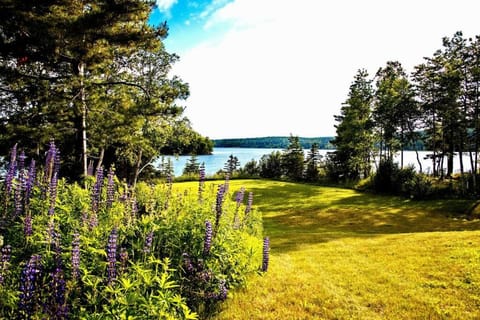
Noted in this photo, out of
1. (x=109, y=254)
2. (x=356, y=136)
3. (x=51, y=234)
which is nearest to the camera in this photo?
(x=109, y=254)

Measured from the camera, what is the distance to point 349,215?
1686 cm

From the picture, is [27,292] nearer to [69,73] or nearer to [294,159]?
[69,73]

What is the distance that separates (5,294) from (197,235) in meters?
1.81

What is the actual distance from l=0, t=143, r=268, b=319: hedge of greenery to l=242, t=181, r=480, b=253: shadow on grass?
224 inches

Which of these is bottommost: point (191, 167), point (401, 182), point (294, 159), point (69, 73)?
point (401, 182)

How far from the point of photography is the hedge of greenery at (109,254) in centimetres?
246

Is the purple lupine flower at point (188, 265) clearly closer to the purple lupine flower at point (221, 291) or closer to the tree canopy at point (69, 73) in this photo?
the purple lupine flower at point (221, 291)

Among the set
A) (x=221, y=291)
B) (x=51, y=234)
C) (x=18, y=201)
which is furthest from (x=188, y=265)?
(x=18, y=201)

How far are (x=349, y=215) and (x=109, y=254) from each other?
15818 millimetres

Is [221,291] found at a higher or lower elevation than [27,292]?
lower

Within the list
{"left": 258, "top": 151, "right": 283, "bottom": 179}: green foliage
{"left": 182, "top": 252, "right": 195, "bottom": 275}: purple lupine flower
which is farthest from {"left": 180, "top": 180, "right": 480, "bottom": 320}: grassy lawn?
{"left": 258, "top": 151, "right": 283, "bottom": 179}: green foliage

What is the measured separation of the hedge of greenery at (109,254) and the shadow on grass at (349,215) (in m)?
5.68

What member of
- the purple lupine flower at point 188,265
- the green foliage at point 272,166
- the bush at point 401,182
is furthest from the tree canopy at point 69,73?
the green foliage at point 272,166

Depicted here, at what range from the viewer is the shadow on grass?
13.0m
